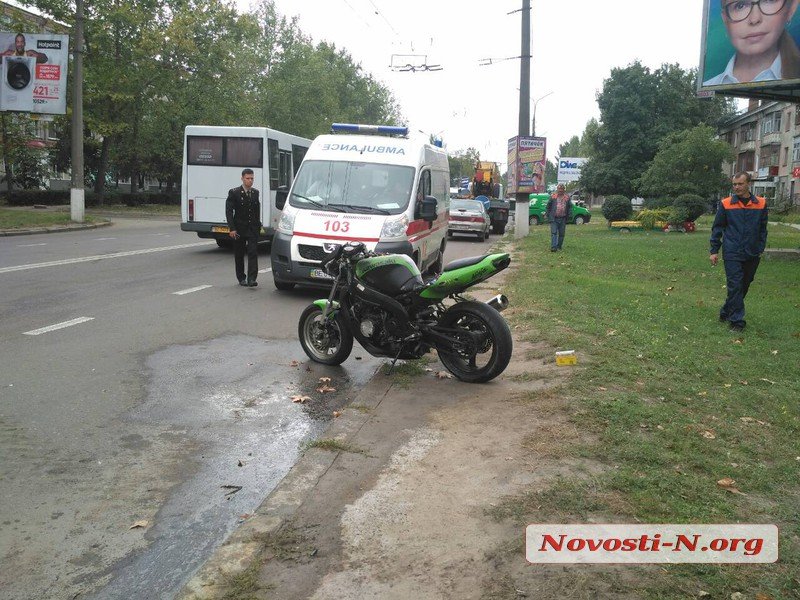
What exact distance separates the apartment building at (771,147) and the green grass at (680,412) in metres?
45.2

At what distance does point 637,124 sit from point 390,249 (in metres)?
55.2

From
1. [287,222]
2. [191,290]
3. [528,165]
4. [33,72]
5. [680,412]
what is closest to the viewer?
[680,412]

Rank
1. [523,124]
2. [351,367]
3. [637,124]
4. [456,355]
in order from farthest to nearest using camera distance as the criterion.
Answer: [637,124] < [523,124] < [351,367] < [456,355]

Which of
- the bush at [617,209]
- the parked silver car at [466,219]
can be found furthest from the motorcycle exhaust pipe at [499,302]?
the bush at [617,209]

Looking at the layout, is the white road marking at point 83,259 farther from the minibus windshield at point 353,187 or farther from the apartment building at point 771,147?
the apartment building at point 771,147

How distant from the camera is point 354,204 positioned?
12172 mm

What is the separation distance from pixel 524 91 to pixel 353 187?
14251 mm

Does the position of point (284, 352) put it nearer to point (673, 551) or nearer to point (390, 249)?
point (390, 249)

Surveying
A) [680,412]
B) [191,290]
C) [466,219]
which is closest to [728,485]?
[680,412]

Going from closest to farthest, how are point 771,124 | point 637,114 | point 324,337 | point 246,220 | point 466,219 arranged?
1. point 324,337
2. point 246,220
3. point 466,219
4. point 637,114
5. point 771,124

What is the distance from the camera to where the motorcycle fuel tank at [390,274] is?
268 inches

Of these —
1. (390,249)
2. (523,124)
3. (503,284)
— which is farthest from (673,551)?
(523,124)

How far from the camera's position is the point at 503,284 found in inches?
536

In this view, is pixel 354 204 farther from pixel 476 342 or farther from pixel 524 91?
pixel 524 91
